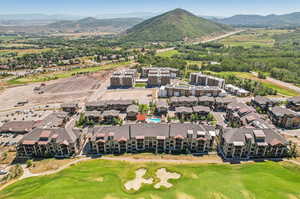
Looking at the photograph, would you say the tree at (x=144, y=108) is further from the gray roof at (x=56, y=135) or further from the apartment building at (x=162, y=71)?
the apartment building at (x=162, y=71)

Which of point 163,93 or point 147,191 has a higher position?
point 163,93

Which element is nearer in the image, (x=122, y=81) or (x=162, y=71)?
(x=122, y=81)

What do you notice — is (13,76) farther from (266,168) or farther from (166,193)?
(266,168)

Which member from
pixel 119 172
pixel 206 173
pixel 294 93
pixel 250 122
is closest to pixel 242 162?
pixel 206 173

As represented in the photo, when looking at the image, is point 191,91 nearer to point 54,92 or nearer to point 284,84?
point 284,84

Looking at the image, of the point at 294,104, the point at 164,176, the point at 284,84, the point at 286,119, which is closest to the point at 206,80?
the point at 294,104

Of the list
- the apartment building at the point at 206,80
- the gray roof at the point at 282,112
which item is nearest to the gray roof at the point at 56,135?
the gray roof at the point at 282,112

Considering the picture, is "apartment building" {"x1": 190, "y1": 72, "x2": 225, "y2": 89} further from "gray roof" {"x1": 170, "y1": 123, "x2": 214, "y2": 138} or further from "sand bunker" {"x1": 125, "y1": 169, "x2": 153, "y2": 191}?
"sand bunker" {"x1": 125, "y1": 169, "x2": 153, "y2": 191}
